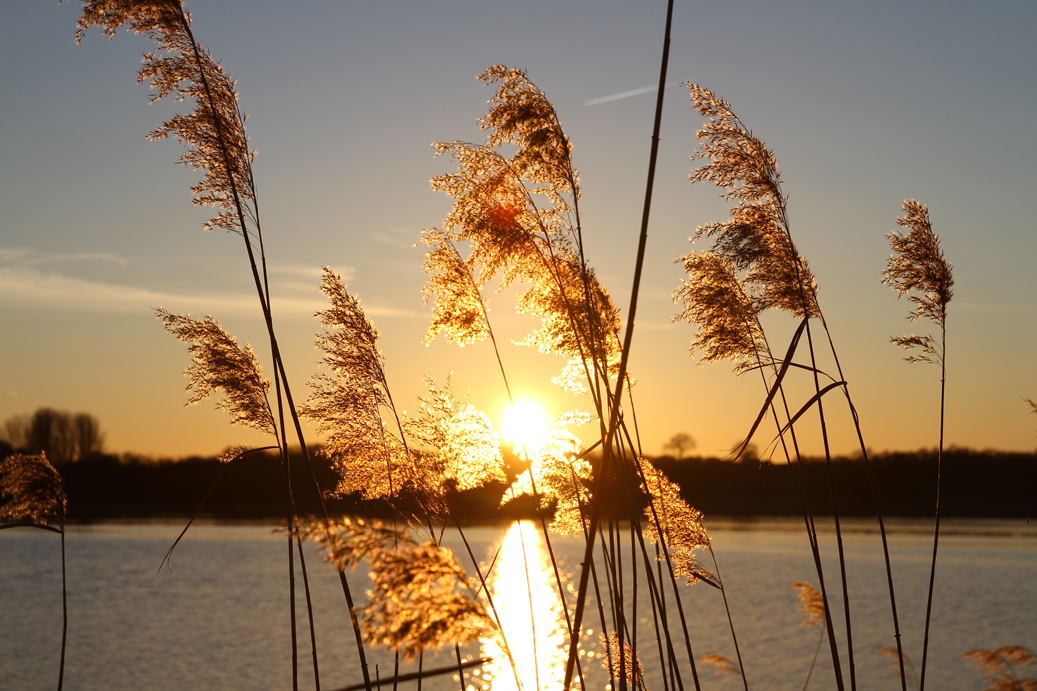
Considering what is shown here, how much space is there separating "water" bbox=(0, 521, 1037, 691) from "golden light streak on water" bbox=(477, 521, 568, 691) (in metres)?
0.10

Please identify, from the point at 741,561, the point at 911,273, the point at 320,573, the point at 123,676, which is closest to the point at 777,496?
the point at 741,561

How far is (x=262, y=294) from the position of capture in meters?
2.64

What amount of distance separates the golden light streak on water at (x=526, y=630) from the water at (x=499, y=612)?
10 centimetres

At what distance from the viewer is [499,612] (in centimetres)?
1900

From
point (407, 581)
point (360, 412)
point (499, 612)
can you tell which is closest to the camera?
point (407, 581)

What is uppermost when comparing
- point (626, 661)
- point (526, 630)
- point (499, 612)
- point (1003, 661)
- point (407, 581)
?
point (407, 581)

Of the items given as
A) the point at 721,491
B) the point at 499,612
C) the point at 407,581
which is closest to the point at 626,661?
the point at 407,581

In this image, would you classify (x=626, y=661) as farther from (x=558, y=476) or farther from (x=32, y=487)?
(x=32, y=487)

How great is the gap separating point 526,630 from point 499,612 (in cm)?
85

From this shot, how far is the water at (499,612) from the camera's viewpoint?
13.2m

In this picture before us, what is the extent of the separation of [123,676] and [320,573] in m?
16.5

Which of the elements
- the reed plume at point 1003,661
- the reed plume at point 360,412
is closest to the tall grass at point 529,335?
the reed plume at point 360,412

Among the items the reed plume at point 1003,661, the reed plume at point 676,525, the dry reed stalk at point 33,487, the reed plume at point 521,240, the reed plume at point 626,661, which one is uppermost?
the reed plume at point 521,240

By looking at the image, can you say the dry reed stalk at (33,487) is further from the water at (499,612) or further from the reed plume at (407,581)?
the reed plume at (407,581)
